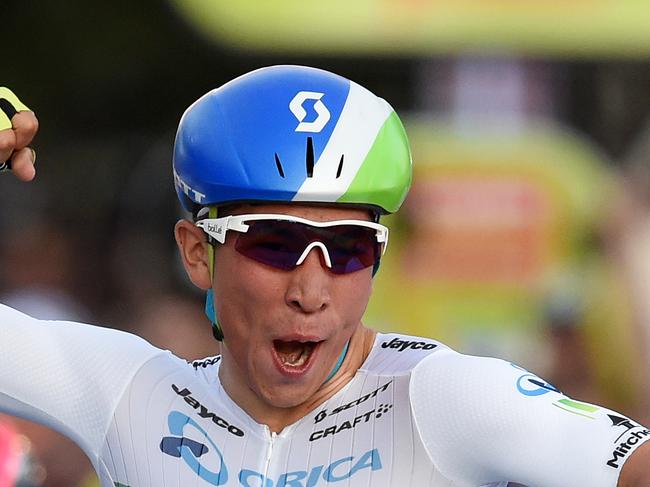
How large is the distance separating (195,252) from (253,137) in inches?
19.7

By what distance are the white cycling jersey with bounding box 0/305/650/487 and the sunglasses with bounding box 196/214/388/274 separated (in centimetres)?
36

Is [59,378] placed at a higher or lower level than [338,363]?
lower

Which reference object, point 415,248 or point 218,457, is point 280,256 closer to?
point 218,457

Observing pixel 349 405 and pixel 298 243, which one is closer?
pixel 298 243

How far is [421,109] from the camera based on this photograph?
37.5 feet

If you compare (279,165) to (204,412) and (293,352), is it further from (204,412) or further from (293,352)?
(204,412)

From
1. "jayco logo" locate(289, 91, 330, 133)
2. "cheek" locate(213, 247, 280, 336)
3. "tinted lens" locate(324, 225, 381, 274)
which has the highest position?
"jayco logo" locate(289, 91, 330, 133)

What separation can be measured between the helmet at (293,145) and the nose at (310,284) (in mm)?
165

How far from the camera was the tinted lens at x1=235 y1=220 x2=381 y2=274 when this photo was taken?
3.93 metres

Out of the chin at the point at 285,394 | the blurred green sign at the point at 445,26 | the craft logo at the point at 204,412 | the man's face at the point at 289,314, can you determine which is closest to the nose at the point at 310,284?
the man's face at the point at 289,314

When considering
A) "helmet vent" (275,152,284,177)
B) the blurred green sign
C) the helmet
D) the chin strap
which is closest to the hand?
the helmet

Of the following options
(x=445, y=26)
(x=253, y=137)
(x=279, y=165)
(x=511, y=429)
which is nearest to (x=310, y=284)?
(x=279, y=165)

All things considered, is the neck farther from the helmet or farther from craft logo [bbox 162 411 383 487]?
the helmet

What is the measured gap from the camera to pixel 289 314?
3.89 m
